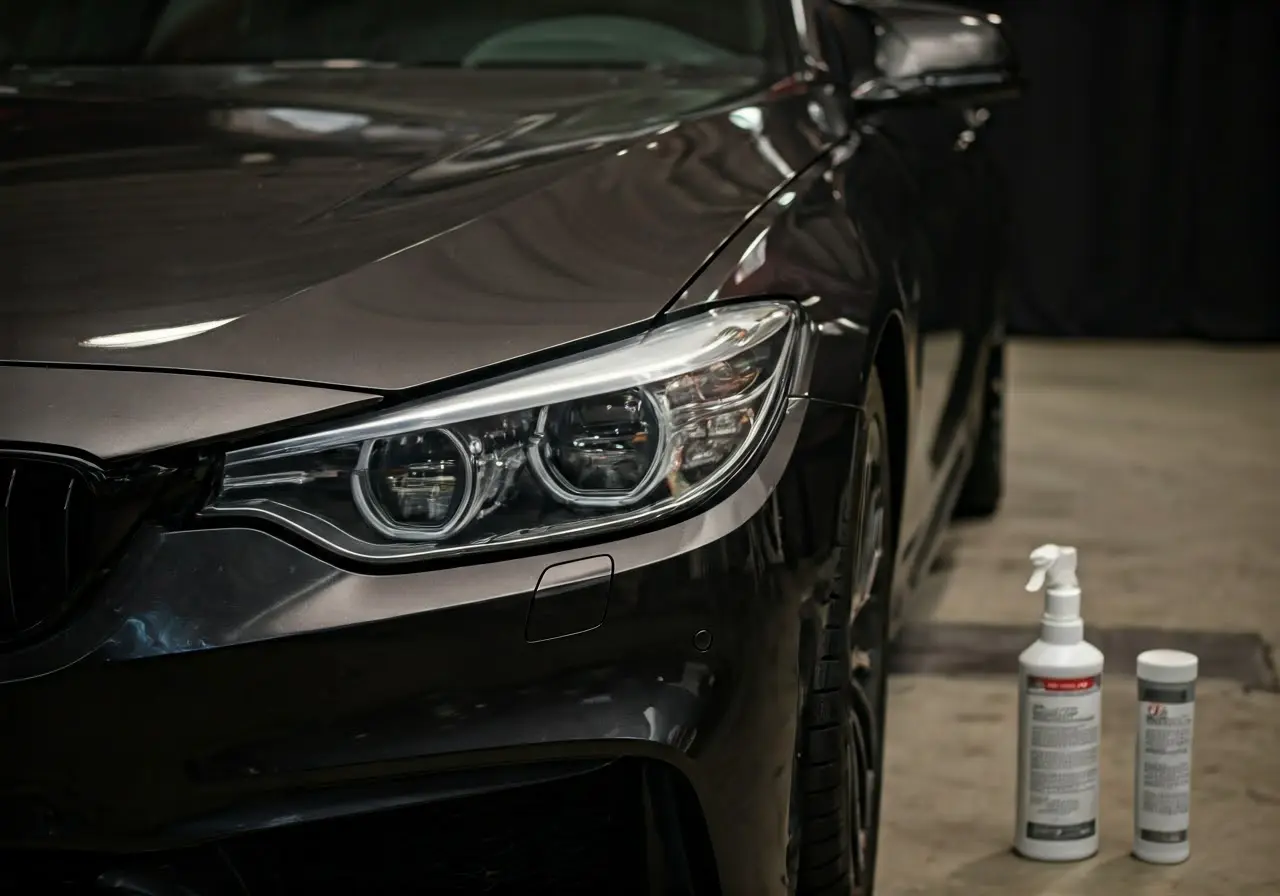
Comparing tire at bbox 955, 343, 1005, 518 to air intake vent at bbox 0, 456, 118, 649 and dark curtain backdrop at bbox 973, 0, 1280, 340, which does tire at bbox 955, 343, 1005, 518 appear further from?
dark curtain backdrop at bbox 973, 0, 1280, 340

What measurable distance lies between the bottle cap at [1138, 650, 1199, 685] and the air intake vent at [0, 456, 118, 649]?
4.03 ft

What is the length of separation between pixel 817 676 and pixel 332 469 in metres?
0.44

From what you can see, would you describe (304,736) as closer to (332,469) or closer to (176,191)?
(332,469)

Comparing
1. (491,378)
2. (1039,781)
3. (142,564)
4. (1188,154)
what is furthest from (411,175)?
(1188,154)

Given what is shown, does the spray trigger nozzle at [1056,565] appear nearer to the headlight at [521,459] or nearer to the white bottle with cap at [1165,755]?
the white bottle with cap at [1165,755]

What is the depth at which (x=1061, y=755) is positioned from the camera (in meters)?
1.97

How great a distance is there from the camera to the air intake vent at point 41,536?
1188 millimetres

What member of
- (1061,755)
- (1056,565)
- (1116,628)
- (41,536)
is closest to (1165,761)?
(1061,755)

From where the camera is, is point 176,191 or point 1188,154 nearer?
point 176,191

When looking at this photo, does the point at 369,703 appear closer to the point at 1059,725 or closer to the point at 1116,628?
the point at 1059,725

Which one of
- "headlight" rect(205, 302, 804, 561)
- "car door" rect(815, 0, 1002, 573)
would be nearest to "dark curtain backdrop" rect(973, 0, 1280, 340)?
"car door" rect(815, 0, 1002, 573)

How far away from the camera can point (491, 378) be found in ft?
4.13

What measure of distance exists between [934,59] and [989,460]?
1.76m

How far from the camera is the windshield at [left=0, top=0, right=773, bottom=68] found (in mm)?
2055
